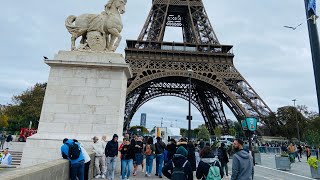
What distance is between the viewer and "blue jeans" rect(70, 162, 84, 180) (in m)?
5.70

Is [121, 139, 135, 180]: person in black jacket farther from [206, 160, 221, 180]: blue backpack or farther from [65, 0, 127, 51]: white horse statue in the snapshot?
[65, 0, 127, 51]: white horse statue

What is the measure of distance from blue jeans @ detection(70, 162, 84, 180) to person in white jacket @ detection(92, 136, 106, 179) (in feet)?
5.57

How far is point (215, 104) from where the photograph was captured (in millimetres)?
46312

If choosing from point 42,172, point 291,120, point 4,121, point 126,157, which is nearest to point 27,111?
point 4,121

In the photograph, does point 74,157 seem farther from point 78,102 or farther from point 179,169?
point 78,102

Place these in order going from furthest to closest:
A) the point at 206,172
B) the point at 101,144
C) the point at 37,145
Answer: the point at 37,145 → the point at 101,144 → the point at 206,172

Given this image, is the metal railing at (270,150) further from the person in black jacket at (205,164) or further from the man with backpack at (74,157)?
the man with backpack at (74,157)

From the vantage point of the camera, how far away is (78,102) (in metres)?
8.84

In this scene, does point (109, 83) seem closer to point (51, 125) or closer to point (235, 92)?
point (51, 125)

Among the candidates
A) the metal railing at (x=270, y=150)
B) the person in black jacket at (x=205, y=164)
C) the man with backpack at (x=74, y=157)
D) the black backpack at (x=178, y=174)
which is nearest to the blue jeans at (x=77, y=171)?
the man with backpack at (x=74, y=157)

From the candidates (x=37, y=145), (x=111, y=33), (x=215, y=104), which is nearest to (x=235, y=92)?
(x=215, y=104)

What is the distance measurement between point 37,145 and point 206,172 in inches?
247

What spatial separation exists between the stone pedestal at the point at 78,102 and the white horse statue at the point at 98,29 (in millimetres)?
567

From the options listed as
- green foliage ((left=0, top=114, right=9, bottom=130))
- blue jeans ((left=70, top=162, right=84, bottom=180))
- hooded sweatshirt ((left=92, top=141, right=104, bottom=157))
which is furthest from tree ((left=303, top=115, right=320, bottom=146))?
green foliage ((left=0, top=114, right=9, bottom=130))
